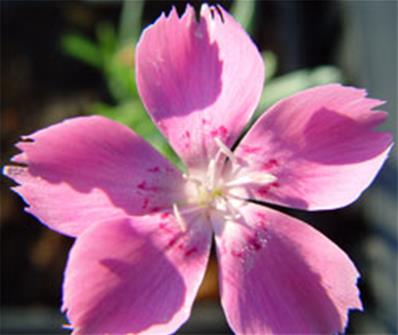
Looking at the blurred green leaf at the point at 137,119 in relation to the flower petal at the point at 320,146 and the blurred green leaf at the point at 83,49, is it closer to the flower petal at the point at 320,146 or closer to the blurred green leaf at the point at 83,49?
the blurred green leaf at the point at 83,49

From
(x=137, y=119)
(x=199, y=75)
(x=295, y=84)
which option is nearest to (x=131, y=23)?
(x=137, y=119)

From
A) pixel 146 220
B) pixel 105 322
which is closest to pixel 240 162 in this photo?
pixel 146 220

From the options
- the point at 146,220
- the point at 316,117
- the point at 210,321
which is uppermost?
the point at 316,117

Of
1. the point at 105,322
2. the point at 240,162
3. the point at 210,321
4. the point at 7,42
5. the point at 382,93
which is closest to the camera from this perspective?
the point at 105,322

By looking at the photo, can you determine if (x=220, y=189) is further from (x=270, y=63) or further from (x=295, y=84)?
(x=270, y=63)

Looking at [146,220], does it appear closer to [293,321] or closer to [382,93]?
[293,321]

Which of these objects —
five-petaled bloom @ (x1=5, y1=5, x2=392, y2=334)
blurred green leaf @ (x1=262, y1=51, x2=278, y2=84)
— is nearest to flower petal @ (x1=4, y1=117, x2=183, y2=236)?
five-petaled bloom @ (x1=5, y1=5, x2=392, y2=334)

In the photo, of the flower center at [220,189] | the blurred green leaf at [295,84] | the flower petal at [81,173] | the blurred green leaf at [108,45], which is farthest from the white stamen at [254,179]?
the blurred green leaf at [108,45]
